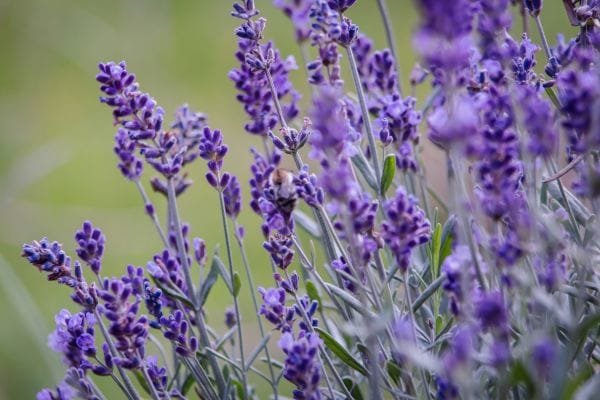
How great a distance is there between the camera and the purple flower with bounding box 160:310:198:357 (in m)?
1.07

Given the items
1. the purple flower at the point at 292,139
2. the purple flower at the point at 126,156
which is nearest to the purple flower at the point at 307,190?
the purple flower at the point at 292,139

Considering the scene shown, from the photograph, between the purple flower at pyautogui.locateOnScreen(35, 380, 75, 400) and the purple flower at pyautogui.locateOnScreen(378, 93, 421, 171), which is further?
the purple flower at pyautogui.locateOnScreen(378, 93, 421, 171)

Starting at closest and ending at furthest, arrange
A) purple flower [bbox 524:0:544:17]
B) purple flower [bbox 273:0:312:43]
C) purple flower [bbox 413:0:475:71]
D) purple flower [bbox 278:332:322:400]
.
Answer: purple flower [bbox 413:0:475:71], purple flower [bbox 278:332:322:400], purple flower [bbox 524:0:544:17], purple flower [bbox 273:0:312:43]

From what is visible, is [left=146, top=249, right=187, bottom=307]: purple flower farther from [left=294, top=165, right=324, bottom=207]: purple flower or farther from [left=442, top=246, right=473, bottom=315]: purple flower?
[left=442, top=246, right=473, bottom=315]: purple flower

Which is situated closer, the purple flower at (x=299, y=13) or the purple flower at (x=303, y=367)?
the purple flower at (x=303, y=367)

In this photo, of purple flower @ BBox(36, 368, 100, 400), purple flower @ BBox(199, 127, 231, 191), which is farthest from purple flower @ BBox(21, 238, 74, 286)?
purple flower @ BBox(199, 127, 231, 191)

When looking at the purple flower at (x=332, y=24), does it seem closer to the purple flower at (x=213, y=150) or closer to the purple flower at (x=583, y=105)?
the purple flower at (x=213, y=150)

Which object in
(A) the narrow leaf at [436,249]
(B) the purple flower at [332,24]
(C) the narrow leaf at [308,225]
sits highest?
(B) the purple flower at [332,24]

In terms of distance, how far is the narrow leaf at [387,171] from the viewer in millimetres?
1113

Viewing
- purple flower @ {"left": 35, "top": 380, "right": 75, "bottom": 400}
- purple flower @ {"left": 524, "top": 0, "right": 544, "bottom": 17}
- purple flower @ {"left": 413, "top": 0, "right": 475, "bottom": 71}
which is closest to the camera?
purple flower @ {"left": 413, "top": 0, "right": 475, "bottom": 71}

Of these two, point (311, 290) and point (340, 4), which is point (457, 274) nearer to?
point (311, 290)

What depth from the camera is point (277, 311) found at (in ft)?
3.54

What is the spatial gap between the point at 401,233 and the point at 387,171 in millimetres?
268

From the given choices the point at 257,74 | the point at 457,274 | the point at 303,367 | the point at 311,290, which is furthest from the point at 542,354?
the point at 257,74
